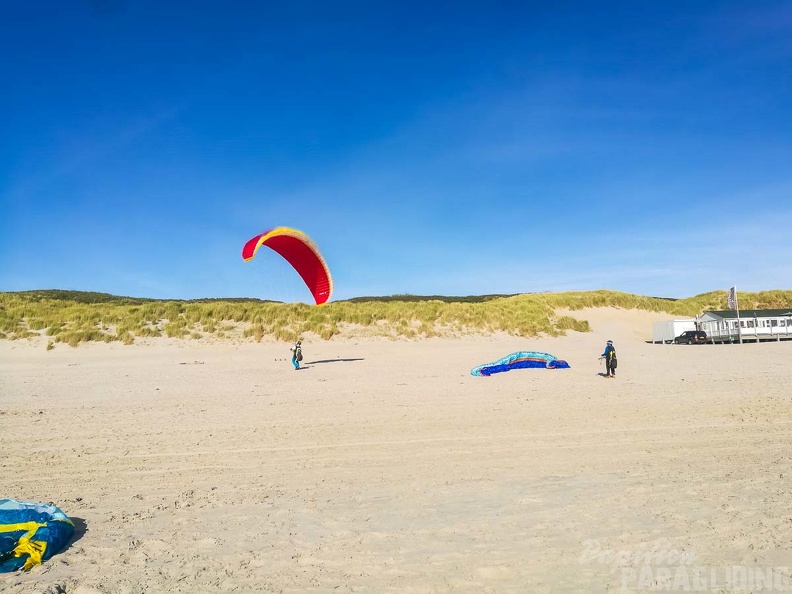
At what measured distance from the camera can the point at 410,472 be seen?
6.91 meters

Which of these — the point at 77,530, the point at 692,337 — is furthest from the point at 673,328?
the point at 77,530

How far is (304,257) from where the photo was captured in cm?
2206

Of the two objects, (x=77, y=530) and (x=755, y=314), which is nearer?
(x=77, y=530)

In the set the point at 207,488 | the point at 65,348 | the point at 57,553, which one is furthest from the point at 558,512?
the point at 65,348

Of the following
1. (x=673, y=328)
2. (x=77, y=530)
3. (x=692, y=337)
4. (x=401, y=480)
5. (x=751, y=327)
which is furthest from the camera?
(x=673, y=328)

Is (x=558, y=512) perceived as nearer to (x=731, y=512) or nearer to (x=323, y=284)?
(x=731, y=512)

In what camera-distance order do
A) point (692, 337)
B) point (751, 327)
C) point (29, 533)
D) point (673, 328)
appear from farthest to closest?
1. point (673, 328)
2. point (692, 337)
3. point (751, 327)
4. point (29, 533)

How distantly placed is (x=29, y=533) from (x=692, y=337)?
1244 inches

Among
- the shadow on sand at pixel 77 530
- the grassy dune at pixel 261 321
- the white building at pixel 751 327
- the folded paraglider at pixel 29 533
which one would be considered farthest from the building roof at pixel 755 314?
the folded paraglider at pixel 29 533

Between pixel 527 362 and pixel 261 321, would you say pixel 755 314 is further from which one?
pixel 261 321

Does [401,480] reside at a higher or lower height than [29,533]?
lower

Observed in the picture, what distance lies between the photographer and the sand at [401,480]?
424 centimetres

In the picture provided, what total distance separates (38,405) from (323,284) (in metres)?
11.3

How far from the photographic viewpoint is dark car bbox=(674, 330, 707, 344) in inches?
1154
